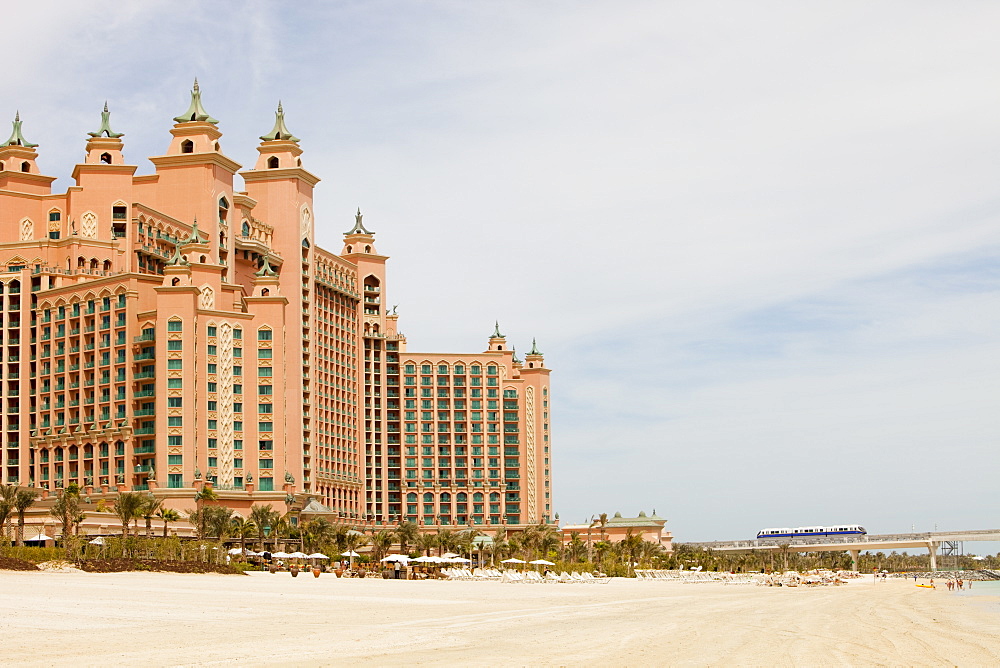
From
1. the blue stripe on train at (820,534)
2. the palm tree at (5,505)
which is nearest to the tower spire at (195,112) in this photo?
the palm tree at (5,505)

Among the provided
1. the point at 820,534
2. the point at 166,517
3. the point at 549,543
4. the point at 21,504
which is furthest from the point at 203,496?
the point at 820,534

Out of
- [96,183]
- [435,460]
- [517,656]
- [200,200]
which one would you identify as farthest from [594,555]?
[517,656]

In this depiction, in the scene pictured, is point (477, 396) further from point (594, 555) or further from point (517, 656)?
point (517, 656)

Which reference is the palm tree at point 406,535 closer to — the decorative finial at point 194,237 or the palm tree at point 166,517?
the palm tree at point 166,517

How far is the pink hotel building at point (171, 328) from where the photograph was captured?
391 ft

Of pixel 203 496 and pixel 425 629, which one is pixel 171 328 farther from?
pixel 425 629

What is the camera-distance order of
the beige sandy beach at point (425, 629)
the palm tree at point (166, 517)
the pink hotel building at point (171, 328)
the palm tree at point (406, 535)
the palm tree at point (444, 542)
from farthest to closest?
1. the palm tree at point (444, 542)
2. the palm tree at point (406, 535)
3. the pink hotel building at point (171, 328)
4. the palm tree at point (166, 517)
5. the beige sandy beach at point (425, 629)

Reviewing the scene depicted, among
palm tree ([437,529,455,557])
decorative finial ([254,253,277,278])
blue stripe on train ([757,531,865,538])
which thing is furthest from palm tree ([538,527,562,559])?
blue stripe on train ([757,531,865,538])

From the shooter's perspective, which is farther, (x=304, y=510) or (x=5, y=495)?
(x=304, y=510)

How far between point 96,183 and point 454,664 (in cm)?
10618

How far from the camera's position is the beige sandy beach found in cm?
3011

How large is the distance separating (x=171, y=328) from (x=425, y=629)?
87.4 m

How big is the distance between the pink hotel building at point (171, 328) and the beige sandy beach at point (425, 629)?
59.6m

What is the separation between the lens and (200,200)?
130 metres
